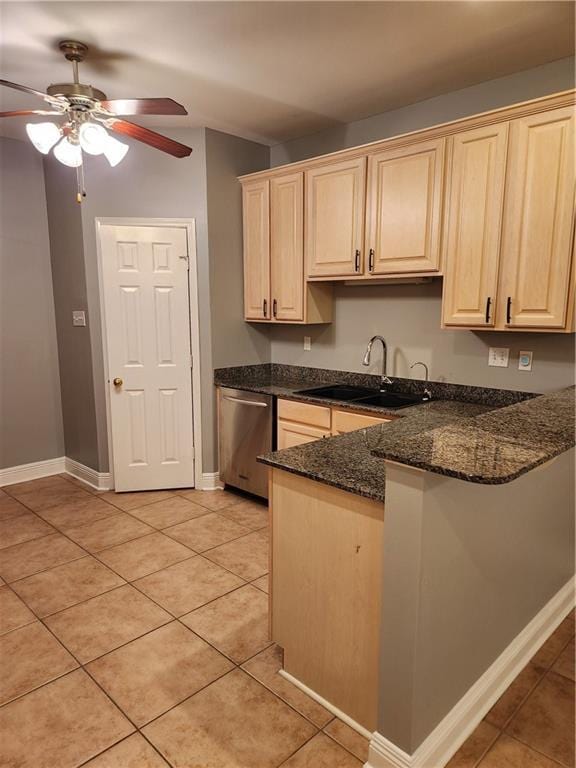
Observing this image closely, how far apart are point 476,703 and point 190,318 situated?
3.04 metres

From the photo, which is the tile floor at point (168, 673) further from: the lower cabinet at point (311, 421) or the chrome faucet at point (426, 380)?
the chrome faucet at point (426, 380)

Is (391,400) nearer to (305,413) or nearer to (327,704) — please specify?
(305,413)

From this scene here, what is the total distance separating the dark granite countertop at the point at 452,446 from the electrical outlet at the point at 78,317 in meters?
2.46

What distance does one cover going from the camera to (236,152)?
3.88 m

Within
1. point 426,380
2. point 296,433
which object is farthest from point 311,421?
point 426,380

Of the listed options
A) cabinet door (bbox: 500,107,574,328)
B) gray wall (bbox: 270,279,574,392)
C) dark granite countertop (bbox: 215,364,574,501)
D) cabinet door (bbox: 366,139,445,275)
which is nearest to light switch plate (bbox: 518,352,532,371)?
gray wall (bbox: 270,279,574,392)

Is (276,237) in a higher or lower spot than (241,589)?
higher

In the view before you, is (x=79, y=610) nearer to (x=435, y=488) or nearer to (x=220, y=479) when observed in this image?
(x=220, y=479)

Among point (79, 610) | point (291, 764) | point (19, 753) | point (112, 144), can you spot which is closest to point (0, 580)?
point (79, 610)

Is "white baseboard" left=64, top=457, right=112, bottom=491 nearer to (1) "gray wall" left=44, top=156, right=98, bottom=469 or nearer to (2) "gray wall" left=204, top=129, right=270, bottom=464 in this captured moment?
(1) "gray wall" left=44, top=156, right=98, bottom=469

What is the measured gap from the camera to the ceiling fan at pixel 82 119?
7.43 feet

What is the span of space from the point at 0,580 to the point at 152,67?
2951mm

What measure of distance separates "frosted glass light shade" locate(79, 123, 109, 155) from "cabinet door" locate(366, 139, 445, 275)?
1.59m

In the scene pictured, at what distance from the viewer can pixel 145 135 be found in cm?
248
